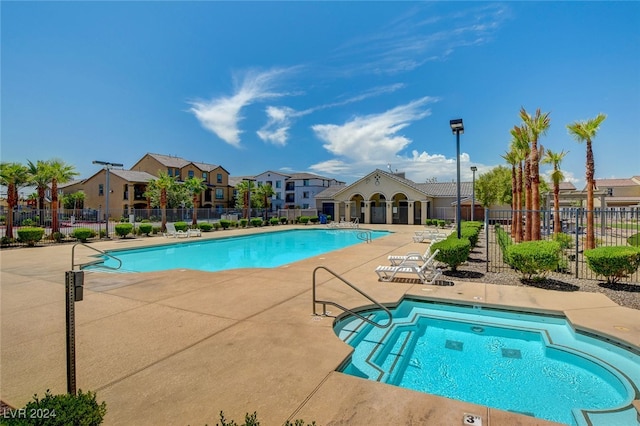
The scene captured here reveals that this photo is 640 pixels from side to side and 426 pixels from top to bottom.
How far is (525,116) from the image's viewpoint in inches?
602

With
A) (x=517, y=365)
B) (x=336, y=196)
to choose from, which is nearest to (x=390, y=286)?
(x=517, y=365)

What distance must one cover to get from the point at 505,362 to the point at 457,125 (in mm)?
9061

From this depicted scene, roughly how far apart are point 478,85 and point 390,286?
51.2 ft

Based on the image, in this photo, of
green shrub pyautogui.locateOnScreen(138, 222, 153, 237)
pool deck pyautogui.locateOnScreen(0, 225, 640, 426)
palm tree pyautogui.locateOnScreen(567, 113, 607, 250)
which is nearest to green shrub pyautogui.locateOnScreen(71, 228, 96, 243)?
green shrub pyautogui.locateOnScreen(138, 222, 153, 237)

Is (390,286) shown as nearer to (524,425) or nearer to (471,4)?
(524,425)

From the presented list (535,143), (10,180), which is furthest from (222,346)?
(10,180)

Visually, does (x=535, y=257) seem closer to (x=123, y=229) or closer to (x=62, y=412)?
(x=62, y=412)

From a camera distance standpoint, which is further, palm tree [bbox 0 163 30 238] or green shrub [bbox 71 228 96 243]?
green shrub [bbox 71 228 96 243]

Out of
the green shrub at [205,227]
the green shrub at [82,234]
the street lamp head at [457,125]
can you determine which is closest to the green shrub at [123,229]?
the green shrub at [82,234]

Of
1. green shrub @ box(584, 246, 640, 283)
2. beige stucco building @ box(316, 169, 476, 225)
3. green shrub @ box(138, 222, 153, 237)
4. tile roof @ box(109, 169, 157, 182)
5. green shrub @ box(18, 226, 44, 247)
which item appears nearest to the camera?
green shrub @ box(584, 246, 640, 283)

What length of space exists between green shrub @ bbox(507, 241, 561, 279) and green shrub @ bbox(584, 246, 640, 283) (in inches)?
32.1

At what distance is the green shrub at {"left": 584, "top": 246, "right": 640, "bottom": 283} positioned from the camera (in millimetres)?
7879

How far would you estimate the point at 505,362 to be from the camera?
16.4ft

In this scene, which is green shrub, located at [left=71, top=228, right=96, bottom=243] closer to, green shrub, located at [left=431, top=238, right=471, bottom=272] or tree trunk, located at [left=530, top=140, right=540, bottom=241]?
green shrub, located at [left=431, top=238, right=471, bottom=272]
